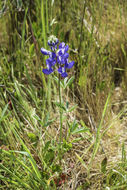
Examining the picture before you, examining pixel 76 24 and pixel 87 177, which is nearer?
pixel 87 177

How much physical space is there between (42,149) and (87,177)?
0.35 meters

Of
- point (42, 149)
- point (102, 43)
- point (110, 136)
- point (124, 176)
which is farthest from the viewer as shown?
point (102, 43)

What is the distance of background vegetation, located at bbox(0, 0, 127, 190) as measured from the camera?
147 cm

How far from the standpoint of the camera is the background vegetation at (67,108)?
4.83 ft

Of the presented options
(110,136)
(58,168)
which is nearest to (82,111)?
(110,136)

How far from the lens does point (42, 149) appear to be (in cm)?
160

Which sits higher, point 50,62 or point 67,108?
point 50,62

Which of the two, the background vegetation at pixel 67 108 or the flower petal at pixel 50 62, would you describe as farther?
the background vegetation at pixel 67 108

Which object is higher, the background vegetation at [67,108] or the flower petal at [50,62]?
the flower petal at [50,62]

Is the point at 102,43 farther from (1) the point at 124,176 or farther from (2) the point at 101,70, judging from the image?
(1) the point at 124,176

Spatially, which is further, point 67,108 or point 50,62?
point 67,108

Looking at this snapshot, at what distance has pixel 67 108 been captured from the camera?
5.19ft

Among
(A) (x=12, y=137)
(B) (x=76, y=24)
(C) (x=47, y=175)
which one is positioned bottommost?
A: (C) (x=47, y=175)

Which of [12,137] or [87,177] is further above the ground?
[12,137]
